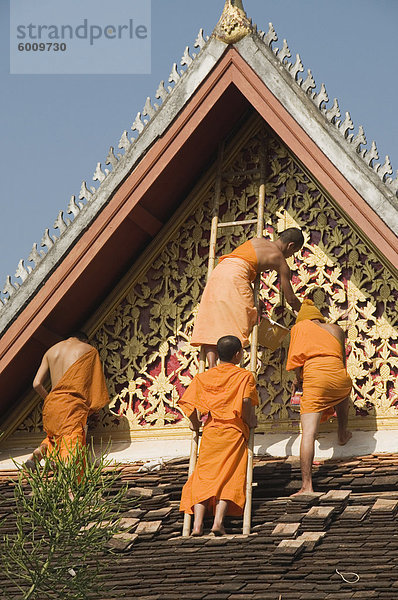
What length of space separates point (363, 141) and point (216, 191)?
1.25 meters

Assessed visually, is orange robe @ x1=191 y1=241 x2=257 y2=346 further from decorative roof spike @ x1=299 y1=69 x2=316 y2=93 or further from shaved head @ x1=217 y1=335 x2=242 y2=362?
decorative roof spike @ x1=299 y1=69 x2=316 y2=93

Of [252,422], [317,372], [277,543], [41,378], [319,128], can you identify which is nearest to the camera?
[277,543]

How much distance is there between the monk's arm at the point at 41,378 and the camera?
33.5 ft

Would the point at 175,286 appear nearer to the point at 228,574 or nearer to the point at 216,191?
the point at 216,191

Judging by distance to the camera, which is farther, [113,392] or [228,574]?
[113,392]

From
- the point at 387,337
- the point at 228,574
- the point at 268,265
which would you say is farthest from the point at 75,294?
the point at 228,574

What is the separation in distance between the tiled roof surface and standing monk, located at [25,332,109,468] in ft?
1.66

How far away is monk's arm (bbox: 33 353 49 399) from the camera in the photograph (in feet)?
33.5

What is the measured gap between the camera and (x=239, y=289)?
9.64 metres

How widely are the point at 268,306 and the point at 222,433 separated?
4.81ft

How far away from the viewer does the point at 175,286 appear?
1047 centimetres

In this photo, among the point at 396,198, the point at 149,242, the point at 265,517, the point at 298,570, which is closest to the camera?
the point at 298,570

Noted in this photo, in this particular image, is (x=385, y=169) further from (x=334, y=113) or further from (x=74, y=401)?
(x=74, y=401)

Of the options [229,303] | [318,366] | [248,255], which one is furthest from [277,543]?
[248,255]
